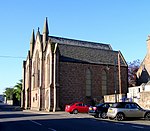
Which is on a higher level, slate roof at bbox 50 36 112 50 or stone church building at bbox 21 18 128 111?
slate roof at bbox 50 36 112 50

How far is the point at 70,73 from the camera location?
155 feet

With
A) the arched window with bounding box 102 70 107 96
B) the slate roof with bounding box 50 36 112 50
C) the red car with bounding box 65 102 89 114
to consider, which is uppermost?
the slate roof with bounding box 50 36 112 50

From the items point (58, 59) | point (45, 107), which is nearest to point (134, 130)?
point (58, 59)

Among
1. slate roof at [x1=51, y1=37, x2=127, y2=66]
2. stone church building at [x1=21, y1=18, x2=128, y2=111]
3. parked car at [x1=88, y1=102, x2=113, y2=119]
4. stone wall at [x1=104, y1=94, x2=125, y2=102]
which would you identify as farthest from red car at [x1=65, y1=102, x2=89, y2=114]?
slate roof at [x1=51, y1=37, x2=127, y2=66]

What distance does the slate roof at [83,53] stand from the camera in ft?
163

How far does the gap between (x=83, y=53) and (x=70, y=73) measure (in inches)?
258

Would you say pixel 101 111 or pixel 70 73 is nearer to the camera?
pixel 101 111

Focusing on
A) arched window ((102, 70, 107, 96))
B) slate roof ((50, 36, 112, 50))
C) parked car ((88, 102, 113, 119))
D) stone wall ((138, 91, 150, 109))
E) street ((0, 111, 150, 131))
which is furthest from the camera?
slate roof ((50, 36, 112, 50))

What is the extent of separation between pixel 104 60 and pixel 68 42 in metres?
8.76

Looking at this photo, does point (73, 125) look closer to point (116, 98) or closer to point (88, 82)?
point (116, 98)

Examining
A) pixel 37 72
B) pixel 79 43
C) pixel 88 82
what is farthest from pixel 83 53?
pixel 37 72

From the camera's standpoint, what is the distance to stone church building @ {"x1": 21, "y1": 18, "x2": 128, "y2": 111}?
45875 mm

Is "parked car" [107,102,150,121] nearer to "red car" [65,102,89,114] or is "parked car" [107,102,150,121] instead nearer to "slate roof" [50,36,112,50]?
"red car" [65,102,89,114]

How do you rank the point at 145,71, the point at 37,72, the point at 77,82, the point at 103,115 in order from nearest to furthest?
the point at 103,115 → the point at 77,82 → the point at 145,71 → the point at 37,72
